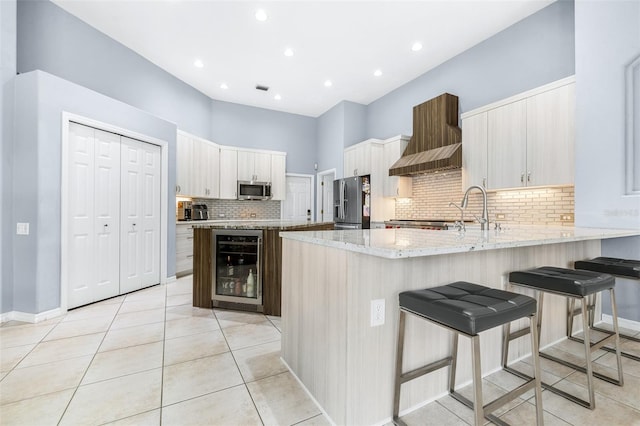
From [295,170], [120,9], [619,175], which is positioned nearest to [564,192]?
[619,175]

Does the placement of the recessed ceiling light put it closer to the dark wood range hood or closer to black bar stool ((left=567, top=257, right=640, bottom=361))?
the dark wood range hood

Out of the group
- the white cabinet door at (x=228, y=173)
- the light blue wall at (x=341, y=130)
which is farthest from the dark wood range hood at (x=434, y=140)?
the white cabinet door at (x=228, y=173)

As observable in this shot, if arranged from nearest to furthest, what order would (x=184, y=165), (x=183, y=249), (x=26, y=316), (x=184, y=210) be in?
(x=26, y=316)
(x=183, y=249)
(x=184, y=165)
(x=184, y=210)

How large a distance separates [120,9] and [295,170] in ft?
14.1

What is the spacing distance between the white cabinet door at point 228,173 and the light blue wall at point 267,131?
1.46 feet

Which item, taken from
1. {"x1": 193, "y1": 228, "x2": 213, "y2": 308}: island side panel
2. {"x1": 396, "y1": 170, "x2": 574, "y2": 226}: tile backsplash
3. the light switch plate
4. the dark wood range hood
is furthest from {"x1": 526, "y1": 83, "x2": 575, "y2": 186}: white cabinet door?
the light switch plate

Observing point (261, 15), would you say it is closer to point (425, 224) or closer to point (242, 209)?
point (425, 224)

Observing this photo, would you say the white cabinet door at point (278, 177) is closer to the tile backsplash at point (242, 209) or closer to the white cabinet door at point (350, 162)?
the tile backsplash at point (242, 209)

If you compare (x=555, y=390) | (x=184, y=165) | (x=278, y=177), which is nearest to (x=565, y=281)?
(x=555, y=390)

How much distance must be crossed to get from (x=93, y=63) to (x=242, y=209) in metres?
3.58

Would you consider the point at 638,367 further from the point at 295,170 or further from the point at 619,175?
the point at 295,170

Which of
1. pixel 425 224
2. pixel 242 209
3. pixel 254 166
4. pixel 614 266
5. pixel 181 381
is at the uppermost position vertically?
pixel 254 166

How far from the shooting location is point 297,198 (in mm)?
7164

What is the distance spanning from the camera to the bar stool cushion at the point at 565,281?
1.58 metres
